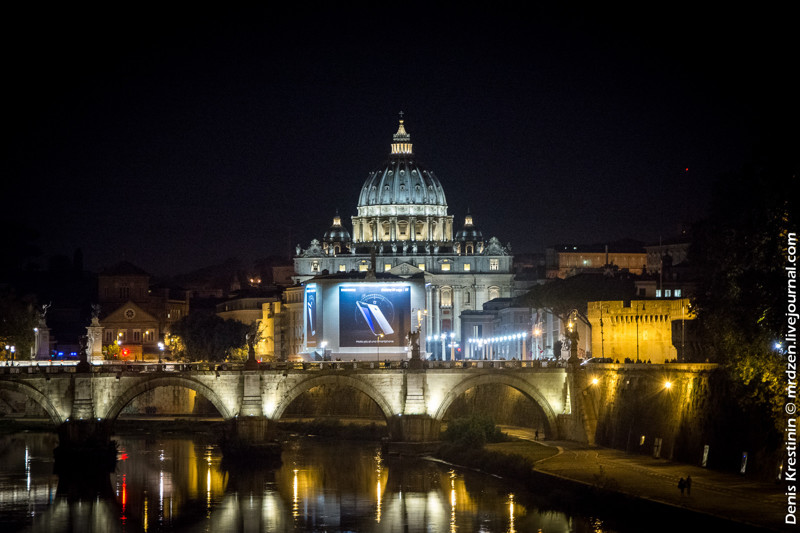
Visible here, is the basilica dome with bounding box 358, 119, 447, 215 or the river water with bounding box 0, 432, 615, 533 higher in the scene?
the basilica dome with bounding box 358, 119, 447, 215

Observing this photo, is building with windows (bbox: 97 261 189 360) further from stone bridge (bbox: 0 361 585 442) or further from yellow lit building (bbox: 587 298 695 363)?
yellow lit building (bbox: 587 298 695 363)

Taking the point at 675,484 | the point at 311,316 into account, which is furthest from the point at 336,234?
the point at 675,484

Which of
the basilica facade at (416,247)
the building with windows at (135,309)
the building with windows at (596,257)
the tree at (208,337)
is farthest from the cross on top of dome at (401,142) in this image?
the tree at (208,337)

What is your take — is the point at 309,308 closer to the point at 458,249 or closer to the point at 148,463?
the point at 148,463

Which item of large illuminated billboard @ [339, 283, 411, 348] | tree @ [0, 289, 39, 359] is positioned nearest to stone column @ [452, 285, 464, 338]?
large illuminated billboard @ [339, 283, 411, 348]

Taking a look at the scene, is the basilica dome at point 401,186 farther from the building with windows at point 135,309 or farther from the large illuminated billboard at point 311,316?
the large illuminated billboard at point 311,316

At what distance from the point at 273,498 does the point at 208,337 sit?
62.4 meters

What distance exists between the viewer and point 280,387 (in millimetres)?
65500

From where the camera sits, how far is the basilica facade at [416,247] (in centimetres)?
17099

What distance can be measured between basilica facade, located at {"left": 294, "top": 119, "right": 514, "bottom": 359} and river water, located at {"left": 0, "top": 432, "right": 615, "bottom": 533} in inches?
3545


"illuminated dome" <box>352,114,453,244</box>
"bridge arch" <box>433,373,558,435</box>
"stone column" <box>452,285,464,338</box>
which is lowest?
"bridge arch" <box>433,373,558,435</box>

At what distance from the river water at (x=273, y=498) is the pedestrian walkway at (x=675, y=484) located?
1608 millimetres

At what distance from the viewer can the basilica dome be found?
189 metres

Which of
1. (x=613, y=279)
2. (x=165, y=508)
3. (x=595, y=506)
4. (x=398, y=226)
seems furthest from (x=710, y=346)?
(x=398, y=226)
